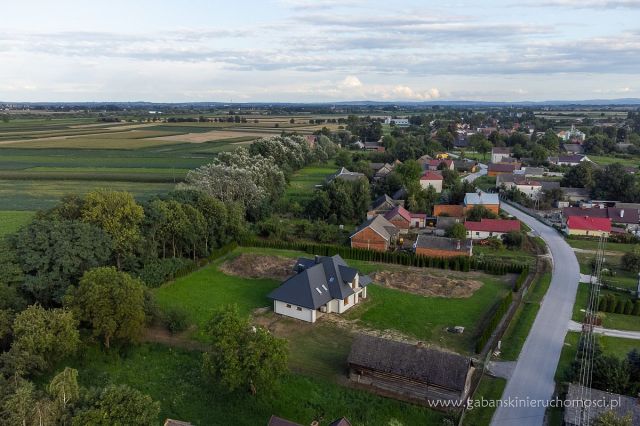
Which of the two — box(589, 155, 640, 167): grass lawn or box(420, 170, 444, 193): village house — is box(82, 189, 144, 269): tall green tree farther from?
box(589, 155, 640, 167): grass lawn

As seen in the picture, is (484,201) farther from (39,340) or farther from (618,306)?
(39,340)

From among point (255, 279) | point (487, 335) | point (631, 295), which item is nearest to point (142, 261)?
point (255, 279)

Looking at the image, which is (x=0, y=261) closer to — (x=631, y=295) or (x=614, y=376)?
(x=614, y=376)

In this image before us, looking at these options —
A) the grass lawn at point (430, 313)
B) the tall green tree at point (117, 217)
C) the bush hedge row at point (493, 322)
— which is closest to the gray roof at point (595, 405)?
the bush hedge row at point (493, 322)

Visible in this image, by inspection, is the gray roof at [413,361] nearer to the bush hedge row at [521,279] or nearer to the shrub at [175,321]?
the shrub at [175,321]

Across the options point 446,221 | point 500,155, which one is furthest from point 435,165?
point 446,221

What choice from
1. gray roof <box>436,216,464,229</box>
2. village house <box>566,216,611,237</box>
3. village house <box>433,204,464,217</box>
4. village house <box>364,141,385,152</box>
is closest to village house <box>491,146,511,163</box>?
village house <box>364,141,385,152</box>
